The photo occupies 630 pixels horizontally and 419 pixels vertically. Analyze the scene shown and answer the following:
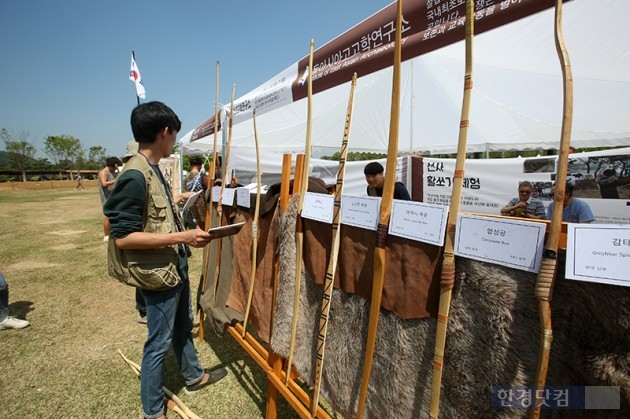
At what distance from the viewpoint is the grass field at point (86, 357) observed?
221cm

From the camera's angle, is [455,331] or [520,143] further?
[520,143]

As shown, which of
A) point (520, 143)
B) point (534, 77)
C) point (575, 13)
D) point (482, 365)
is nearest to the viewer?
point (482, 365)

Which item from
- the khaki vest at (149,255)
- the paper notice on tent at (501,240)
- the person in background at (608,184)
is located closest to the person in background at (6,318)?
the khaki vest at (149,255)

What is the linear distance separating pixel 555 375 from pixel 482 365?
0.56 feet

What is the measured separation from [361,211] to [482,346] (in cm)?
58

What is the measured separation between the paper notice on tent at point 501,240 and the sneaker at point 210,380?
7.42 ft

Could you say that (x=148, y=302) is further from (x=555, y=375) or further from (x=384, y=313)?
(x=555, y=375)

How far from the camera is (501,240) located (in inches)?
32.5

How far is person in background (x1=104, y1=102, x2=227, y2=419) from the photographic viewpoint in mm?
1569

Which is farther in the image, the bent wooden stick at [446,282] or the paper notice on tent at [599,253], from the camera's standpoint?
the bent wooden stick at [446,282]

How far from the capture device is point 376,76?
23.5 feet

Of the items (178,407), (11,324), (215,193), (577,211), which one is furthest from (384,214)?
(11,324)

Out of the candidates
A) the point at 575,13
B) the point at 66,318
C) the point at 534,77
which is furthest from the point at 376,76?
the point at 66,318

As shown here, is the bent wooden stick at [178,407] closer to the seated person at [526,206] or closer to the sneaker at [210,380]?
the sneaker at [210,380]
